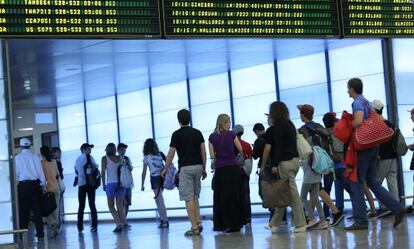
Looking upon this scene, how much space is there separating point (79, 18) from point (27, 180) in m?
3.16

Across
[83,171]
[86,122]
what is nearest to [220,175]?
[83,171]

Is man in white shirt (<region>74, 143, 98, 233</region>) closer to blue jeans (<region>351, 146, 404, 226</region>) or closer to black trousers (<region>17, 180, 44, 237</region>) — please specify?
black trousers (<region>17, 180, 44, 237</region>)

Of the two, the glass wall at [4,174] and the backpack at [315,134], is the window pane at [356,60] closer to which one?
the backpack at [315,134]

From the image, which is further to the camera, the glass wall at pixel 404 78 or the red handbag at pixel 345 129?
the glass wall at pixel 404 78

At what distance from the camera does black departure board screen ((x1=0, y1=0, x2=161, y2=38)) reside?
9617 millimetres

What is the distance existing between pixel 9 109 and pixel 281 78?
28.8 ft

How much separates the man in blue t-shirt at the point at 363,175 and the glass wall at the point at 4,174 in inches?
170

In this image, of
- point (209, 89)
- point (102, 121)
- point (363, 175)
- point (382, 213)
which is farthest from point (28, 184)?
point (102, 121)

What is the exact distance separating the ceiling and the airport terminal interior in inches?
1.0

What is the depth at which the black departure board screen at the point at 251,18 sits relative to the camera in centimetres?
1047

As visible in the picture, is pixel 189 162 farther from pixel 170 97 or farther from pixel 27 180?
pixel 170 97

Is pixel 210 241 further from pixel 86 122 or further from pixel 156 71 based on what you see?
pixel 86 122

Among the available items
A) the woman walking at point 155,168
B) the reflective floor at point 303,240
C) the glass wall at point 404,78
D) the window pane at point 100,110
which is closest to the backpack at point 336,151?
the reflective floor at point 303,240

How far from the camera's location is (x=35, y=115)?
82.7 ft
